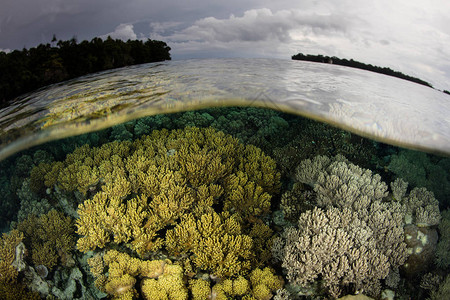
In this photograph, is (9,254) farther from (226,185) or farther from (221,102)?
(221,102)

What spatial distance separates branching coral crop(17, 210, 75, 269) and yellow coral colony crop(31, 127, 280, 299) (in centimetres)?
43

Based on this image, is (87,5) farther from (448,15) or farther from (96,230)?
(448,15)

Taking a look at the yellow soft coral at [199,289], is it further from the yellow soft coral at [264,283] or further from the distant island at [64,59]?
the distant island at [64,59]

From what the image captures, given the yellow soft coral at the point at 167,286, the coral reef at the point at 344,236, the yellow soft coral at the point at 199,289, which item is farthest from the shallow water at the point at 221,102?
the yellow soft coral at the point at 199,289

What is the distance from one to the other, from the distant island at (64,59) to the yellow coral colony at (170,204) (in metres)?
2.07

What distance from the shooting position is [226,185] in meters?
5.18

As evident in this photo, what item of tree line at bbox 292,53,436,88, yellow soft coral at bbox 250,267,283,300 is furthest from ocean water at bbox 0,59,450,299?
tree line at bbox 292,53,436,88

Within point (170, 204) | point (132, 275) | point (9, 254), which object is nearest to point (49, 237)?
point (9, 254)

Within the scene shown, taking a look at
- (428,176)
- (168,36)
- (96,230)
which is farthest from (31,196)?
(428,176)

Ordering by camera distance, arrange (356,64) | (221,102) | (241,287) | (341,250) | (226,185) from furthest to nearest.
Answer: (356,64) → (221,102) → (226,185) → (341,250) → (241,287)

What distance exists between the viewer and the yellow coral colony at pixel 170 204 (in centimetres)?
402

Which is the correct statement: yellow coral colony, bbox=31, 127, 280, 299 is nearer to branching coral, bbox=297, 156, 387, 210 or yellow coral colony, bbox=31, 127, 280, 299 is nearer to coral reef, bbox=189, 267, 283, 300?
coral reef, bbox=189, 267, 283, 300

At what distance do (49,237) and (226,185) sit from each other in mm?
4087

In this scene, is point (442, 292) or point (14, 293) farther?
point (442, 292)
